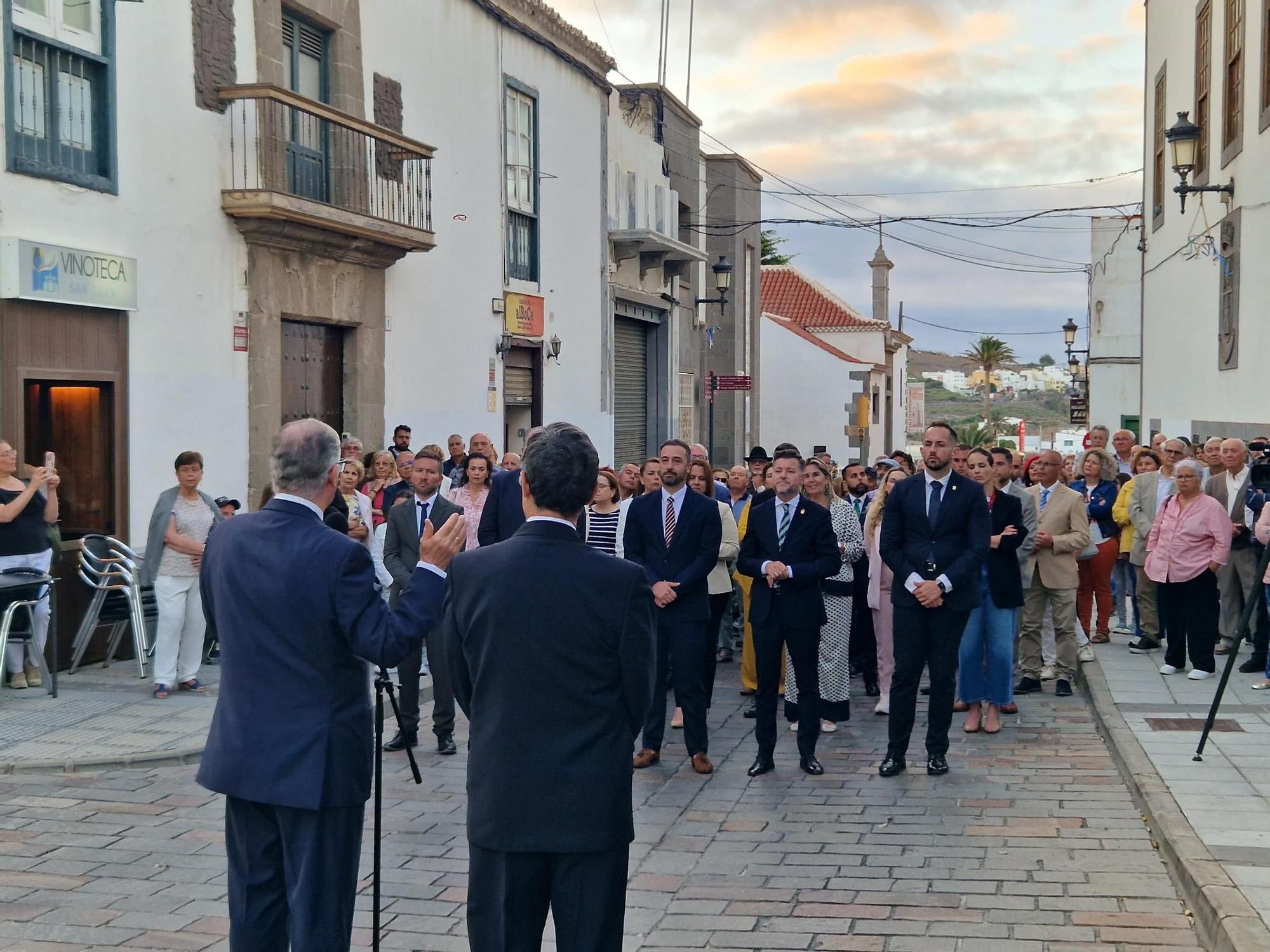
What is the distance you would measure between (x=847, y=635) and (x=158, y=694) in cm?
502

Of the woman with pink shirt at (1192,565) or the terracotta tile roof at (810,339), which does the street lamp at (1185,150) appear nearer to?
the woman with pink shirt at (1192,565)

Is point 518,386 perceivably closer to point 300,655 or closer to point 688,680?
point 688,680

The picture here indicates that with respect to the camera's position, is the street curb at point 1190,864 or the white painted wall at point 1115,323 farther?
the white painted wall at point 1115,323

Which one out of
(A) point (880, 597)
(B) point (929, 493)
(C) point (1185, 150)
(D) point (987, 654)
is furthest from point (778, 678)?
(C) point (1185, 150)

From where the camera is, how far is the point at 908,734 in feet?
27.0

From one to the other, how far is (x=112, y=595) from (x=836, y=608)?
599cm

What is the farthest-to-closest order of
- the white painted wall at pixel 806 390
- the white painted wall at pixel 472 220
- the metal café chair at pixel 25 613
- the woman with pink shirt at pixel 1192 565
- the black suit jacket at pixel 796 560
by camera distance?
the white painted wall at pixel 806 390 → the white painted wall at pixel 472 220 → the woman with pink shirt at pixel 1192 565 → the metal café chair at pixel 25 613 → the black suit jacket at pixel 796 560

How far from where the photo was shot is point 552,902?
12.4 ft

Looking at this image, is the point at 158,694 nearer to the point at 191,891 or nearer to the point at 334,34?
the point at 191,891

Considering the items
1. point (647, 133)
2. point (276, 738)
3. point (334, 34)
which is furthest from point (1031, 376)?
point (276, 738)

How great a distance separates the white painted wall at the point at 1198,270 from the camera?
48.6ft

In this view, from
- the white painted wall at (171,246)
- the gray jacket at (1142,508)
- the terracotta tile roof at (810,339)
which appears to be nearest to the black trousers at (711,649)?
the gray jacket at (1142,508)

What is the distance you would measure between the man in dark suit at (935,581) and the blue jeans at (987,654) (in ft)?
4.82

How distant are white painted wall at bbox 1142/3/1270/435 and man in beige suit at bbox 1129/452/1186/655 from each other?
2.21 m
